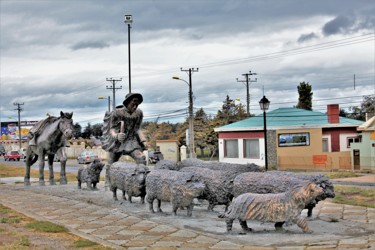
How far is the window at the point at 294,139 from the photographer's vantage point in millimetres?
36625

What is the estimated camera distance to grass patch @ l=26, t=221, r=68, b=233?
33.7 ft

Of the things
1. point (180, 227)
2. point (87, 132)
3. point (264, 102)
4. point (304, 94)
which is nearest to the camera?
point (180, 227)

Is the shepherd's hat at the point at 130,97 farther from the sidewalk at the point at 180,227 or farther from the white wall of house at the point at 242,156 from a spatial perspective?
the white wall of house at the point at 242,156

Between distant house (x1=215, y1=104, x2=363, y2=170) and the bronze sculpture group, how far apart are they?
20.3 meters

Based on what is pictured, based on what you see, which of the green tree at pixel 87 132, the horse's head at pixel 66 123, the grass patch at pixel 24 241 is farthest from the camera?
the green tree at pixel 87 132

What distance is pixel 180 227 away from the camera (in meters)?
10.4

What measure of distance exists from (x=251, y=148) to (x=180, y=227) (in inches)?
1091

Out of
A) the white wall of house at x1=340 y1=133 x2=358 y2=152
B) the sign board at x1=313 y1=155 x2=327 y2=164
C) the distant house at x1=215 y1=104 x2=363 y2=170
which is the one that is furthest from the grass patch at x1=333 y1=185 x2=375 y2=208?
the white wall of house at x1=340 y1=133 x2=358 y2=152

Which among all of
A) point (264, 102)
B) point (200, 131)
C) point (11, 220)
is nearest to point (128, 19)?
point (264, 102)

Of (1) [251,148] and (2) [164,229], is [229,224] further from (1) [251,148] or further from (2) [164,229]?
(1) [251,148]

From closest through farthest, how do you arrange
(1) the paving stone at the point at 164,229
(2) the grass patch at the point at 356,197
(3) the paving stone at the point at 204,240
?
(3) the paving stone at the point at 204,240
(1) the paving stone at the point at 164,229
(2) the grass patch at the point at 356,197

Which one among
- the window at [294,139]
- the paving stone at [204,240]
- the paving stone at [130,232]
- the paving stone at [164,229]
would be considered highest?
the window at [294,139]

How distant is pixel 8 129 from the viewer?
366ft

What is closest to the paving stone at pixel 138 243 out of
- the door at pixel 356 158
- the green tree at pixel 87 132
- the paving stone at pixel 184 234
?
the paving stone at pixel 184 234
